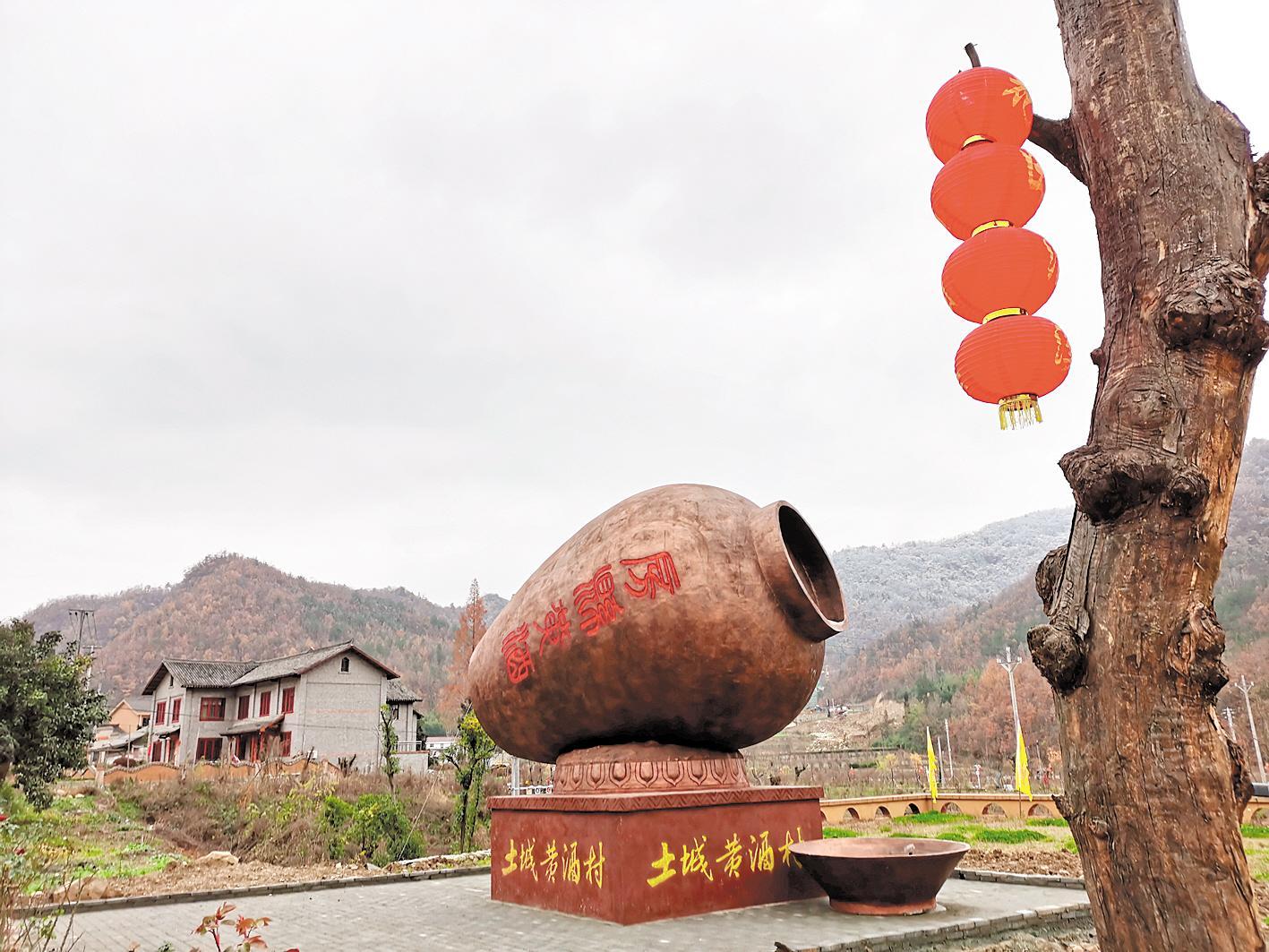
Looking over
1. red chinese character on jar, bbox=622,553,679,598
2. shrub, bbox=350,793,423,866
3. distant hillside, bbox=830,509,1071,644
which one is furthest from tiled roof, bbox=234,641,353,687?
distant hillside, bbox=830,509,1071,644

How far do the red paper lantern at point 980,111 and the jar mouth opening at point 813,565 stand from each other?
3.99 meters

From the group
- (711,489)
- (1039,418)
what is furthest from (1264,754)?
(1039,418)

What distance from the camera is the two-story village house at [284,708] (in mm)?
30281

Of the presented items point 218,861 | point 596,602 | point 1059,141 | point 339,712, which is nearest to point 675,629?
point 596,602

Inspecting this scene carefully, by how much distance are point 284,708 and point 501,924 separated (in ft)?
87.7

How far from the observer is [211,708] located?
33812 mm

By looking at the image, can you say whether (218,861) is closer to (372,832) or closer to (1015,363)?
(372,832)

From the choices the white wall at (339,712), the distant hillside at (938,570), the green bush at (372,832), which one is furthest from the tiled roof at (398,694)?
the distant hillside at (938,570)

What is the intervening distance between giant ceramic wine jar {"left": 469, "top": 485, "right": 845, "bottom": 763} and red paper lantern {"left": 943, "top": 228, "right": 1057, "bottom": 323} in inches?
146

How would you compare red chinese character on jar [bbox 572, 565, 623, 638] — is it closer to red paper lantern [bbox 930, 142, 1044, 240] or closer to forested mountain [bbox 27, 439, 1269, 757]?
red paper lantern [bbox 930, 142, 1044, 240]

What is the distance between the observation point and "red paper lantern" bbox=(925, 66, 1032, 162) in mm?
3574

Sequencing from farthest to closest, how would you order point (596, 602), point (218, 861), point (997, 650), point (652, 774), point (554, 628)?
point (997, 650)
point (218, 861)
point (554, 628)
point (652, 774)
point (596, 602)

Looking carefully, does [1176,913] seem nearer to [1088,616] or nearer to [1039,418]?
[1088,616]

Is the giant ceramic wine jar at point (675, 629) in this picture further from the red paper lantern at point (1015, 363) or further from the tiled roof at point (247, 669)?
the tiled roof at point (247, 669)
